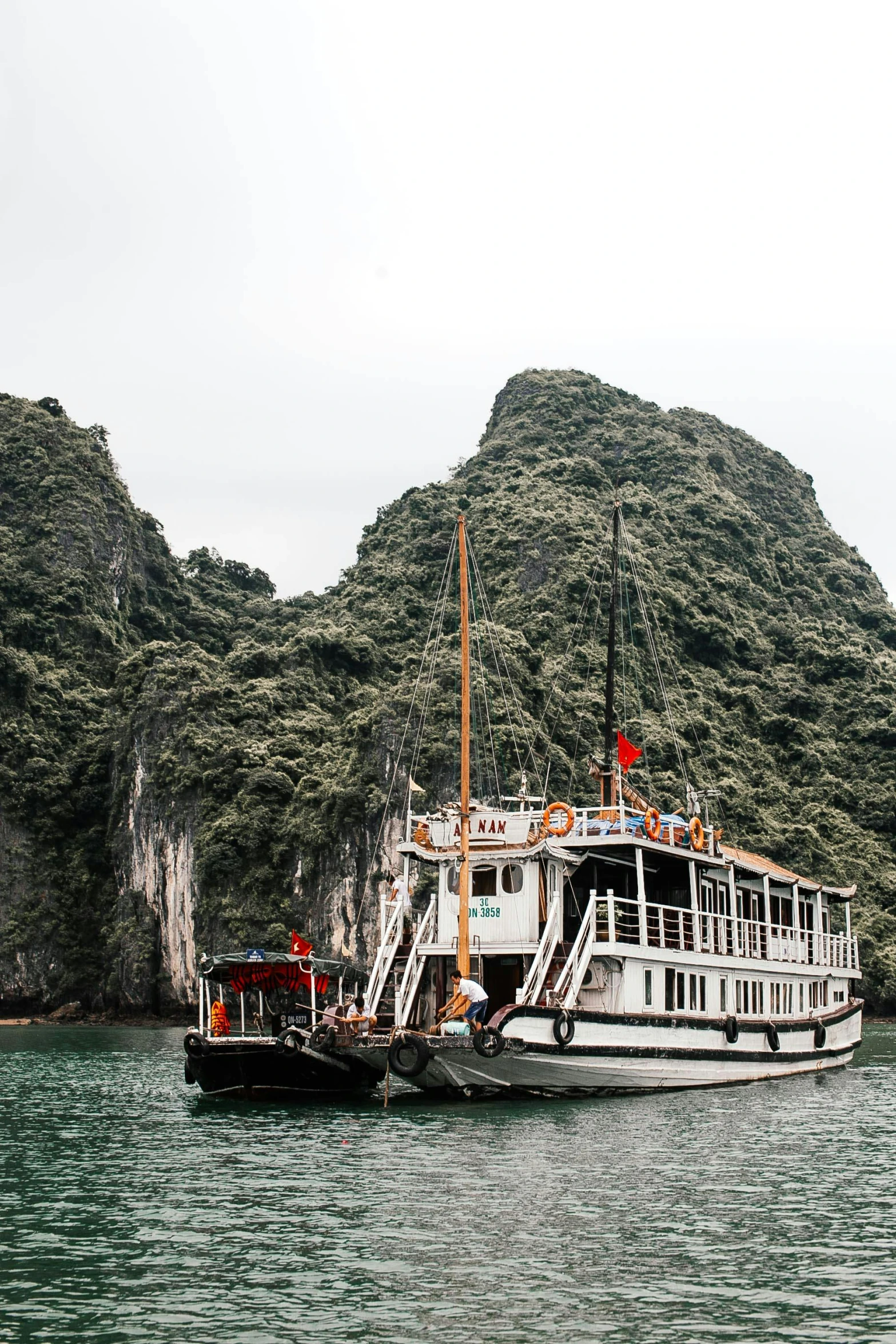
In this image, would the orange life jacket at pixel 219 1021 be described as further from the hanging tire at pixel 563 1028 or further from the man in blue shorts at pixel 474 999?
the hanging tire at pixel 563 1028

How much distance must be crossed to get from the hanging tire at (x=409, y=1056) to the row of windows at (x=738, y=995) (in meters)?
5.88

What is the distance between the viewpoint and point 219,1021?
28.5 meters

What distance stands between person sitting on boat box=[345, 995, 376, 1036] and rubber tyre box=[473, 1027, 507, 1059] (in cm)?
303

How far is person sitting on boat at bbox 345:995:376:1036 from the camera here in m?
26.1

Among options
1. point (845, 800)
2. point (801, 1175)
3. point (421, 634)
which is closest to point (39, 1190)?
point (801, 1175)

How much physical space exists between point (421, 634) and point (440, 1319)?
2798 inches

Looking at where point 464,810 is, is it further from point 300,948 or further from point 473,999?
point 300,948

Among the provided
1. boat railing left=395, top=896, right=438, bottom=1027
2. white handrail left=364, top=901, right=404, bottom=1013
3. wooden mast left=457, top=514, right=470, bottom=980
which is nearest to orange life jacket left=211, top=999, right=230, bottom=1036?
white handrail left=364, top=901, right=404, bottom=1013

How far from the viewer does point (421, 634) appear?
82.1 meters

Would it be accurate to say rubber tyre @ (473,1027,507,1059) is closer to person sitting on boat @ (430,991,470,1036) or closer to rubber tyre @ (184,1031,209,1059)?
person sitting on boat @ (430,991,470,1036)

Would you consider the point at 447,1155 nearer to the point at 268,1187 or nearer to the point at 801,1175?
the point at 268,1187

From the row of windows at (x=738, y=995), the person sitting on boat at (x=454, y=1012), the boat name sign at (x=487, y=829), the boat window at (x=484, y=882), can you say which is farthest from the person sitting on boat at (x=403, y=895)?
the row of windows at (x=738, y=995)

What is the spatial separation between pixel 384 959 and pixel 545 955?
3573 mm

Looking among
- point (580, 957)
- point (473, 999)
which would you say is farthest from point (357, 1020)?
point (580, 957)
